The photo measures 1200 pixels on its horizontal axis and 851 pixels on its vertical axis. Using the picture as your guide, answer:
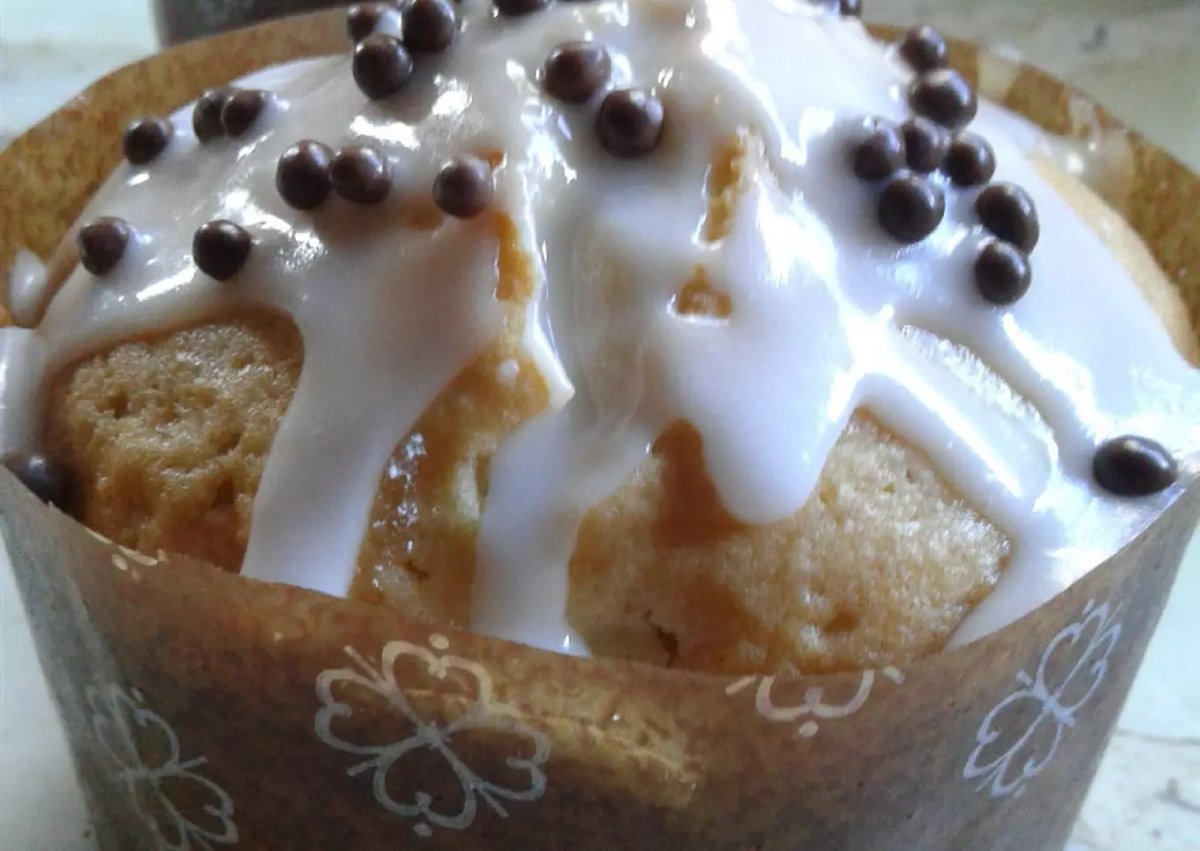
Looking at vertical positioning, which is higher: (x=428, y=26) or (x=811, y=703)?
(x=428, y=26)

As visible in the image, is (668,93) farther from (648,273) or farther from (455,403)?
(455,403)

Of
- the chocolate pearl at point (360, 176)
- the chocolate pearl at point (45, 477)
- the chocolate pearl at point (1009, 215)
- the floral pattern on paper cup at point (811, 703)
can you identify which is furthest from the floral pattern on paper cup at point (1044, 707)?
the chocolate pearl at point (45, 477)

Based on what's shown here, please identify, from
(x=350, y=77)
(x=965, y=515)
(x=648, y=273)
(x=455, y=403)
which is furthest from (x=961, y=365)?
(x=350, y=77)

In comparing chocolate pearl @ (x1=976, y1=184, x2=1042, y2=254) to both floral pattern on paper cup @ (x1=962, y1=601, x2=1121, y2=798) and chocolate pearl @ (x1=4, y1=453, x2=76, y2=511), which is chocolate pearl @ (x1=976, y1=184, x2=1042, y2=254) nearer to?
floral pattern on paper cup @ (x1=962, y1=601, x2=1121, y2=798)

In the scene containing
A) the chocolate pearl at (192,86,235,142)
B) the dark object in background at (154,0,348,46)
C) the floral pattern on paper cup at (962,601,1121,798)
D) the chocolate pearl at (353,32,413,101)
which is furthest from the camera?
the dark object in background at (154,0,348,46)

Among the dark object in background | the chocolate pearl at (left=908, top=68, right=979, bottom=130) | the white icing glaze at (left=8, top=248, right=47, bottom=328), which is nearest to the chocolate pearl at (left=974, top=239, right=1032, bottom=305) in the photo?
the chocolate pearl at (left=908, top=68, right=979, bottom=130)

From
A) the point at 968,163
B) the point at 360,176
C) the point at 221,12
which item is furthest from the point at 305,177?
the point at 221,12

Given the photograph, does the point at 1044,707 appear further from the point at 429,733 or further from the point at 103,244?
the point at 103,244
